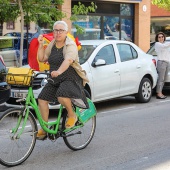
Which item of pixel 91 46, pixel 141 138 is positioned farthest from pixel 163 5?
pixel 141 138

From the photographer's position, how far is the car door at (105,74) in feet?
31.5

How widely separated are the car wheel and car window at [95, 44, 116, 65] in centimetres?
125

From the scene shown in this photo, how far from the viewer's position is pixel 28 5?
12.0 metres

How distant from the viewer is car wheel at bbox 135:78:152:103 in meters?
11.0

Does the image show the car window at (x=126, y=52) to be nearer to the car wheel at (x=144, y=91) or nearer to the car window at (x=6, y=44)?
the car wheel at (x=144, y=91)

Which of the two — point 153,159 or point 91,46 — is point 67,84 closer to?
point 153,159

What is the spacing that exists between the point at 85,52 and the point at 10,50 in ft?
14.5

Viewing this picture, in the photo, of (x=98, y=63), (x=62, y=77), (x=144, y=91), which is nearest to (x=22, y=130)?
(x=62, y=77)

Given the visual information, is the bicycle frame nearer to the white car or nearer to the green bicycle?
the green bicycle

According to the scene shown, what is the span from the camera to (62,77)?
6.09m

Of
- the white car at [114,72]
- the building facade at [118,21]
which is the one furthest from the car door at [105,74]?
the building facade at [118,21]

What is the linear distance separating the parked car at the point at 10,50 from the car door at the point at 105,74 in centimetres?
369

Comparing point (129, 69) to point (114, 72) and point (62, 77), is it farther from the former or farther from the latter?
point (62, 77)

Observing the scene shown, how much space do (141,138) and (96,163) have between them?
1.60 m
